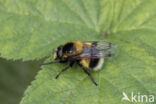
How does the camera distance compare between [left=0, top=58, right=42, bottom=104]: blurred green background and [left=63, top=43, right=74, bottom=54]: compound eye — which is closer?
[left=63, top=43, right=74, bottom=54]: compound eye

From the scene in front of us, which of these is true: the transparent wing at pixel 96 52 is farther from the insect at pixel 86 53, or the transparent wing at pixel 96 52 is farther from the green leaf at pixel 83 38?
the green leaf at pixel 83 38

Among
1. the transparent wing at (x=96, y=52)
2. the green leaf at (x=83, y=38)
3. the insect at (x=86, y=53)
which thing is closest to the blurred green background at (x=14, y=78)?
the green leaf at (x=83, y=38)

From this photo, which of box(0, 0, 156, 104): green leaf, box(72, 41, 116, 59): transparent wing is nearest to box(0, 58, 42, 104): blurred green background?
box(0, 0, 156, 104): green leaf

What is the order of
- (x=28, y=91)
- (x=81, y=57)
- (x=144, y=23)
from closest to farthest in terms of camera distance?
1. (x=28, y=91)
2. (x=81, y=57)
3. (x=144, y=23)

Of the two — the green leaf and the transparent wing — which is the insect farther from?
the green leaf

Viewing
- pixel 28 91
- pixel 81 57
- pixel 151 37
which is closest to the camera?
pixel 28 91

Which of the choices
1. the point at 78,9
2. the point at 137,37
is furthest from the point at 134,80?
the point at 78,9

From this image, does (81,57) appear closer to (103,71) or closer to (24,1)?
(103,71)

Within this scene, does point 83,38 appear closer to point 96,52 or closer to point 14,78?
point 96,52
